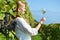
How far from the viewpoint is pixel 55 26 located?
1191 cm

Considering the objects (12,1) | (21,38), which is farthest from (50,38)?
(21,38)

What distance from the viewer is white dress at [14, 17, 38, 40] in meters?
5.26

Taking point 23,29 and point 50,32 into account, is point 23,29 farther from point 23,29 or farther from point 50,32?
point 50,32

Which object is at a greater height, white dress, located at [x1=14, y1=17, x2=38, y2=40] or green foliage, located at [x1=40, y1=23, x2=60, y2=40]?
white dress, located at [x1=14, y1=17, x2=38, y2=40]

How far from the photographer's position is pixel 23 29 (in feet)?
17.3

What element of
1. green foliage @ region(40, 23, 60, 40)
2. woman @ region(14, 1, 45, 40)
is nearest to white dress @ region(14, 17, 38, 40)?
woman @ region(14, 1, 45, 40)

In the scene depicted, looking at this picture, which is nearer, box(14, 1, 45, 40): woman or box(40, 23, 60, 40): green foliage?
box(14, 1, 45, 40): woman

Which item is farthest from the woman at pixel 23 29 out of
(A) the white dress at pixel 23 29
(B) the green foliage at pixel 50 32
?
(B) the green foliage at pixel 50 32

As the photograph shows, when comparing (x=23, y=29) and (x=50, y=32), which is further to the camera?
(x=50, y=32)

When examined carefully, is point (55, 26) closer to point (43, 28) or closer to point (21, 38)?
point (43, 28)

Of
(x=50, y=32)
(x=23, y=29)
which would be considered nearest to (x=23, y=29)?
(x=23, y=29)

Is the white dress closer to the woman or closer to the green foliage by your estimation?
the woman

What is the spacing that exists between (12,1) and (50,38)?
17.0 feet

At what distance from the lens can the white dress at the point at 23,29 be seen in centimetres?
526
